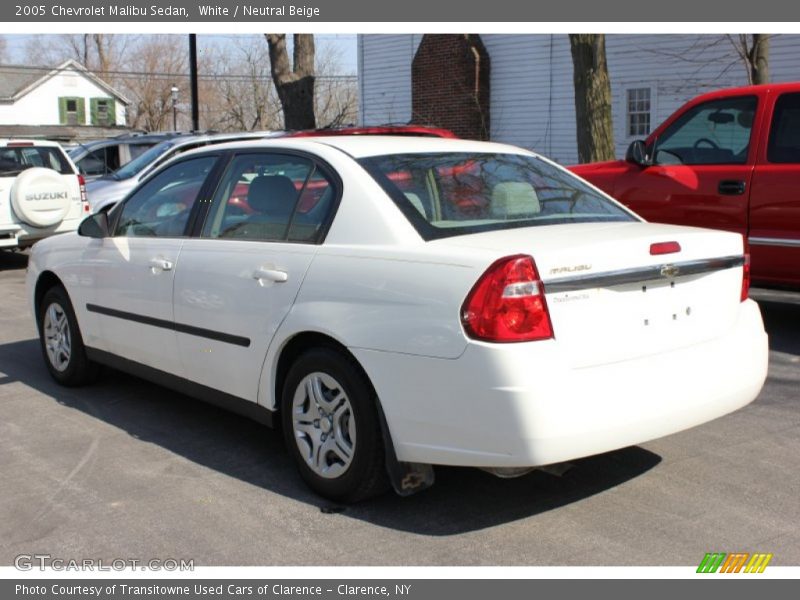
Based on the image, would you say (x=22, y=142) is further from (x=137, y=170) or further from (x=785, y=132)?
(x=785, y=132)

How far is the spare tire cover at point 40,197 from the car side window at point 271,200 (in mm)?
8454

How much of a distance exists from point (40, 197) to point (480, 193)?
973 cm

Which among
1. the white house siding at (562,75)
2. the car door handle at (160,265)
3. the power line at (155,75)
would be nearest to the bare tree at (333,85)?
the power line at (155,75)

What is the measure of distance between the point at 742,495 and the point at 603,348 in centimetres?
122

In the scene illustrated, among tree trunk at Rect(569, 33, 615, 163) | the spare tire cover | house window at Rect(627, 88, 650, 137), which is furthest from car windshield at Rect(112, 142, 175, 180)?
house window at Rect(627, 88, 650, 137)

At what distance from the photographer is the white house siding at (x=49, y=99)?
57.0 metres

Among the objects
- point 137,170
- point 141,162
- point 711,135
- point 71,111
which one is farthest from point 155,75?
point 711,135

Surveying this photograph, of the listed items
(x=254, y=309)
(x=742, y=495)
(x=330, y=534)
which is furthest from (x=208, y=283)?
(x=742, y=495)

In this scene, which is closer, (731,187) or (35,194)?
(731,187)

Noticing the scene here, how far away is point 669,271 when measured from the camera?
14.0 ft

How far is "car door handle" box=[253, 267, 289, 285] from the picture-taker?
185 inches

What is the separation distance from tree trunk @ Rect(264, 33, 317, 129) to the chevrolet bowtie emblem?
19.5 metres

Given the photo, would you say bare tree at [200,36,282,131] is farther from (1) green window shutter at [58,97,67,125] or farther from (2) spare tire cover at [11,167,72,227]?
(2) spare tire cover at [11,167,72,227]

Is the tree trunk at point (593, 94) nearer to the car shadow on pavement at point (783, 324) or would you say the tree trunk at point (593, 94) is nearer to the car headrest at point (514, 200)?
the car shadow on pavement at point (783, 324)
